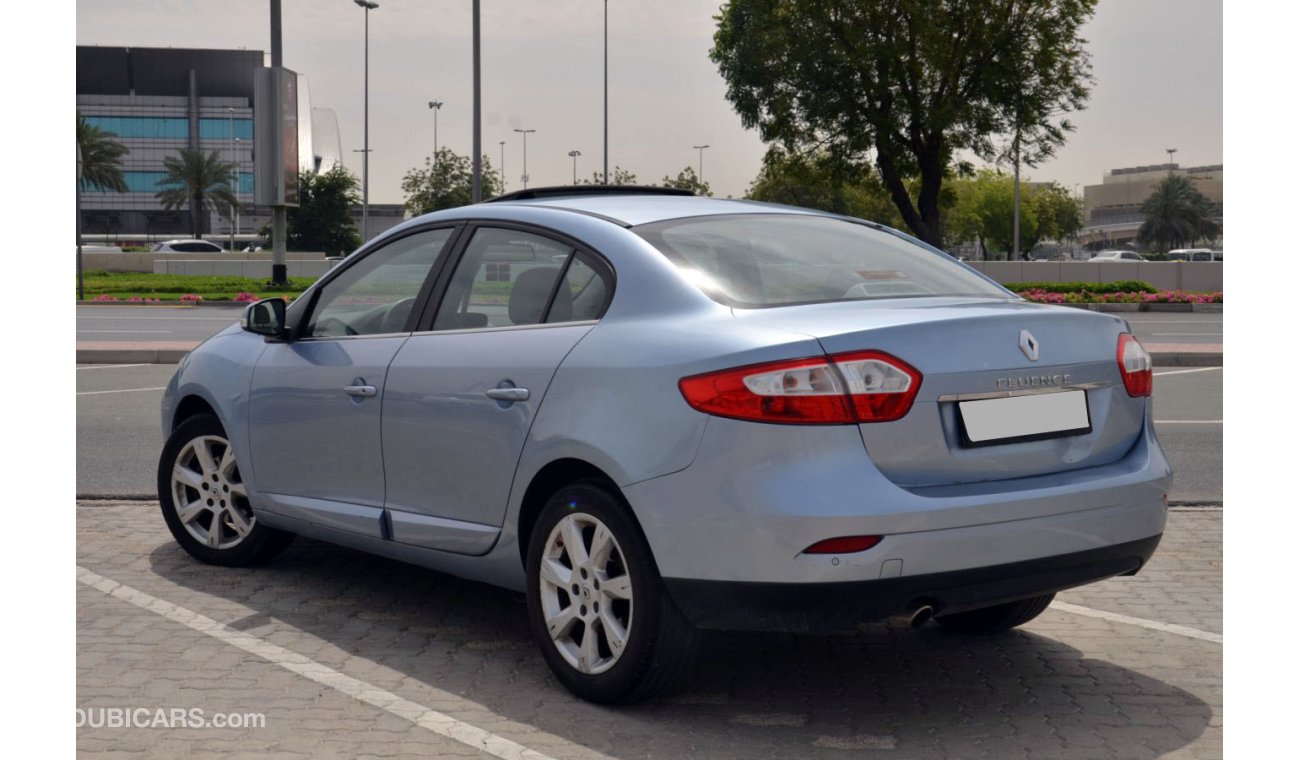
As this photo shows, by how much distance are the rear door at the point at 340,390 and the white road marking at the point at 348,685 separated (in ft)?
1.83

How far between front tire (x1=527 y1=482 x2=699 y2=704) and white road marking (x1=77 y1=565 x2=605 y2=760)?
28cm

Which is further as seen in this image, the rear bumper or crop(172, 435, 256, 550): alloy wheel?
crop(172, 435, 256, 550): alloy wheel

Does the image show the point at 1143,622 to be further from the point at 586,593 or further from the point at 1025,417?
the point at 586,593

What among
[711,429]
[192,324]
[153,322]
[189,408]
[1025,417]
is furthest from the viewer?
[153,322]

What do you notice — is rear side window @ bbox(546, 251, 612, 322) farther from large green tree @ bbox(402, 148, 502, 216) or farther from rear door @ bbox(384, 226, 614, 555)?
large green tree @ bbox(402, 148, 502, 216)

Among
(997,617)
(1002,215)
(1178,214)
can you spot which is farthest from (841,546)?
(1178,214)

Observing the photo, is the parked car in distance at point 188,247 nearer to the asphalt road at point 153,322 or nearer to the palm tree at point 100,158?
the palm tree at point 100,158

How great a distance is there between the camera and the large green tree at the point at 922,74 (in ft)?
137

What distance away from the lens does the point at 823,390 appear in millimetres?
3816

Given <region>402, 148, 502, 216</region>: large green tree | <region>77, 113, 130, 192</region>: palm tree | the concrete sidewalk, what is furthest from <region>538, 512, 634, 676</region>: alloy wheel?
<region>77, 113, 130, 192</region>: palm tree

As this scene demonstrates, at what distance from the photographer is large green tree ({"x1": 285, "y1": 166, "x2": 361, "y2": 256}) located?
74625mm

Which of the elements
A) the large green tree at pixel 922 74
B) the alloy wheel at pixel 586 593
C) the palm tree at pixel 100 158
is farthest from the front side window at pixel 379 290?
the palm tree at pixel 100 158

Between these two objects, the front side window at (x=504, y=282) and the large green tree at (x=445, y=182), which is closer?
the front side window at (x=504, y=282)

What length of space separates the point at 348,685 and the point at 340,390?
1233mm
